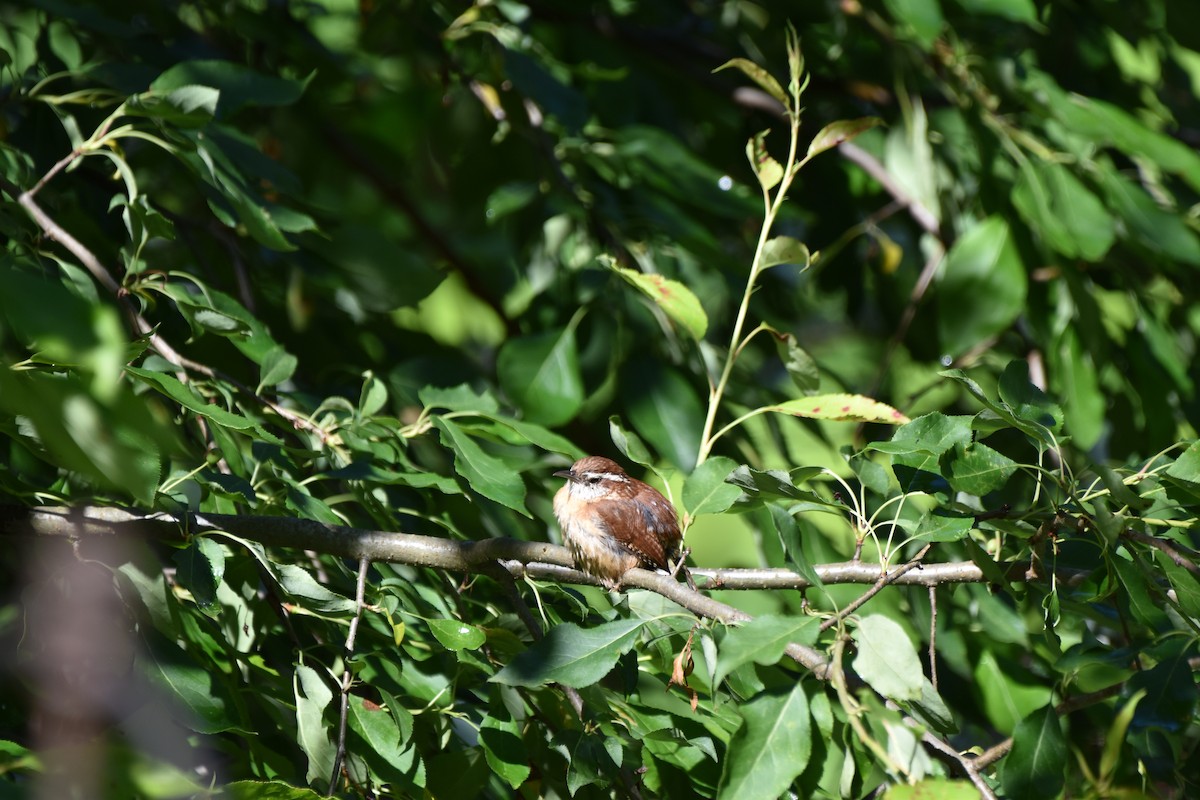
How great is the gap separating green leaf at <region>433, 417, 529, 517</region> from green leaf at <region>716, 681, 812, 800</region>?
2.47ft

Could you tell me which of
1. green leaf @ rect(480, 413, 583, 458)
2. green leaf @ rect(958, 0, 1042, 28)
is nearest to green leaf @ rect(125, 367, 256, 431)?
green leaf @ rect(480, 413, 583, 458)

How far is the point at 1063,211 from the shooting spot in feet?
11.2

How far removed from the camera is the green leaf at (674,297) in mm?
2240

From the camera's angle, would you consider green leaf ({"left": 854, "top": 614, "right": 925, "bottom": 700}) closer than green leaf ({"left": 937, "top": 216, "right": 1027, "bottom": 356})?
Yes

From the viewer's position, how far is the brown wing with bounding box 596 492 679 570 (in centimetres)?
248

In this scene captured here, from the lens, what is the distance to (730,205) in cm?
352

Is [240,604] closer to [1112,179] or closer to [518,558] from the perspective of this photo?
[518,558]

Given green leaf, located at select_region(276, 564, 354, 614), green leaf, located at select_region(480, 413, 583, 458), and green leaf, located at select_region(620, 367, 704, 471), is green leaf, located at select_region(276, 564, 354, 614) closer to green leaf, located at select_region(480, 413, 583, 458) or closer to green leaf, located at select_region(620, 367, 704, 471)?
green leaf, located at select_region(480, 413, 583, 458)

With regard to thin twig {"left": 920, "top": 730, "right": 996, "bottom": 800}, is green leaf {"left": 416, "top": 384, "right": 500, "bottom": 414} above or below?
below

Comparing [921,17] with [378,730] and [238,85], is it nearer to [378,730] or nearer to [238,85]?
[238,85]

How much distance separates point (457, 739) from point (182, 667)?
0.60 m

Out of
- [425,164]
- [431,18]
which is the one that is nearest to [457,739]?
[431,18]

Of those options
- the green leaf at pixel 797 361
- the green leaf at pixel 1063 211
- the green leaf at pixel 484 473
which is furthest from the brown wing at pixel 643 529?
the green leaf at pixel 1063 211

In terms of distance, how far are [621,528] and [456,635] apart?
657 millimetres
